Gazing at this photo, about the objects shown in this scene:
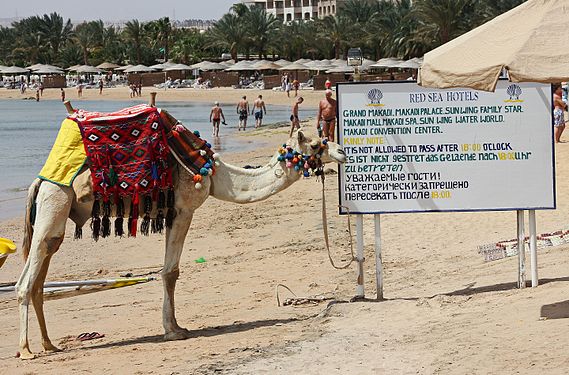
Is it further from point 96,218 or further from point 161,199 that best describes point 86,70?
point 161,199

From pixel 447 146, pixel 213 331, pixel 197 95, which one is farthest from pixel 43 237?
pixel 197 95

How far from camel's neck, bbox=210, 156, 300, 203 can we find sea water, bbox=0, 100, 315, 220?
49.0 feet

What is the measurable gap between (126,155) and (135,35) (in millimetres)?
109818

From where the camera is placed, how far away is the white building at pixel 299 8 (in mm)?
155125

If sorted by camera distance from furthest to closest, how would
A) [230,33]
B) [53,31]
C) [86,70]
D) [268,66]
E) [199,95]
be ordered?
[53,31]
[86,70]
[230,33]
[199,95]
[268,66]

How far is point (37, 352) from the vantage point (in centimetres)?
1026

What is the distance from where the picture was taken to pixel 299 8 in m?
165

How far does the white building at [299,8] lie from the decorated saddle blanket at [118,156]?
5640 inches

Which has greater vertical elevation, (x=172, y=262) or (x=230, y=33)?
(x=230, y=33)

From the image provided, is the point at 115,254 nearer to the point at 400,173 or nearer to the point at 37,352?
the point at 37,352

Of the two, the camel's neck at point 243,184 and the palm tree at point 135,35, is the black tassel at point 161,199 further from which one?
the palm tree at point 135,35

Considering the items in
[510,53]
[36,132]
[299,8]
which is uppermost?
[299,8]

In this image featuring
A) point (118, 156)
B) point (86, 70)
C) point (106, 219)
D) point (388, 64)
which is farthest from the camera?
point (86, 70)

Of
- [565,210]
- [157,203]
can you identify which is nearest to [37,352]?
[157,203]
